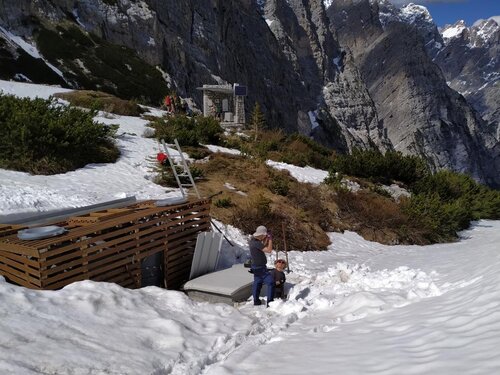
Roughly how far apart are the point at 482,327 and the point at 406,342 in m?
0.69

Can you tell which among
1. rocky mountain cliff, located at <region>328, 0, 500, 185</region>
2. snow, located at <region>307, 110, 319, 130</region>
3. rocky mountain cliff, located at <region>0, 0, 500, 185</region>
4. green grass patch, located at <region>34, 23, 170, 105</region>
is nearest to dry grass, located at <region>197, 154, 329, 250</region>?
rocky mountain cliff, located at <region>0, 0, 500, 185</region>

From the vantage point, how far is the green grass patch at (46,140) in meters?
12.7

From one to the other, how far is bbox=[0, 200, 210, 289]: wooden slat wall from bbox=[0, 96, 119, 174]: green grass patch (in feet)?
17.8

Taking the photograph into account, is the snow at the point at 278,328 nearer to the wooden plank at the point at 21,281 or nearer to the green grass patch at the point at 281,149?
the wooden plank at the point at 21,281

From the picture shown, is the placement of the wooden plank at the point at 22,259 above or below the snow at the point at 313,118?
below

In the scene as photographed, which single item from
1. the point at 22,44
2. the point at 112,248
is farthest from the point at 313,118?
the point at 112,248

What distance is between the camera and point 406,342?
457 centimetres

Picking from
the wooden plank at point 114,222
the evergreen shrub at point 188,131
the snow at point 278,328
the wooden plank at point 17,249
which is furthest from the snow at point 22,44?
the snow at point 278,328

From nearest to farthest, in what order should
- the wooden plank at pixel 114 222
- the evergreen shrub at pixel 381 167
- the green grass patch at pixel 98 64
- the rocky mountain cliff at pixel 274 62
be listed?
the wooden plank at pixel 114 222 < the evergreen shrub at pixel 381 167 < the green grass patch at pixel 98 64 < the rocky mountain cliff at pixel 274 62

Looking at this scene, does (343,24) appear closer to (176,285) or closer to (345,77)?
(345,77)

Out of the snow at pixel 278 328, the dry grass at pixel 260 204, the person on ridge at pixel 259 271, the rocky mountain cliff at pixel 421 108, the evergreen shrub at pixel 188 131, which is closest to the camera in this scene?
the snow at pixel 278 328

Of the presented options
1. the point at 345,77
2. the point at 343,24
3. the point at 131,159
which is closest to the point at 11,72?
the point at 131,159

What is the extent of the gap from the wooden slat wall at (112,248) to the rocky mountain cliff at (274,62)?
2988 cm

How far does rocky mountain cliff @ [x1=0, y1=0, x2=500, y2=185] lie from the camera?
1695 inches
